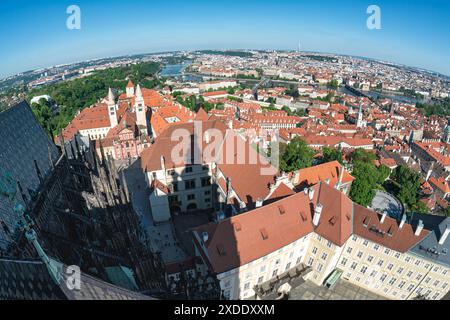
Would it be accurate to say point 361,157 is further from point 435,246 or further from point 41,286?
point 41,286

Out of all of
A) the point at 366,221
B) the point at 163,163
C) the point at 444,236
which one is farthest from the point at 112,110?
the point at 444,236

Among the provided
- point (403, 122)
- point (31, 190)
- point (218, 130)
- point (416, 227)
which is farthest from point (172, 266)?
point (403, 122)

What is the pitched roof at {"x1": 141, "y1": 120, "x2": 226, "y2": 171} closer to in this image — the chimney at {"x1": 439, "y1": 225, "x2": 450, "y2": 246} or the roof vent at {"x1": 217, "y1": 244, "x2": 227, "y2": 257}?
the roof vent at {"x1": 217, "y1": 244, "x2": 227, "y2": 257}

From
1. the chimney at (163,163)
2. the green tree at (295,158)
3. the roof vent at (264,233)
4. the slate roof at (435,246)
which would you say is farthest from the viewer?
the green tree at (295,158)

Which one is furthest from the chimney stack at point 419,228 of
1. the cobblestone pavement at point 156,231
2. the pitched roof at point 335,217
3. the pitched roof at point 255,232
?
the cobblestone pavement at point 156,231

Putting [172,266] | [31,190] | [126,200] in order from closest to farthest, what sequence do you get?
[126,200] → [31,190] → [172,266]

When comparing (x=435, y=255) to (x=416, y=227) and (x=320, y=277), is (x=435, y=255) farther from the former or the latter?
(x=320, y=277)

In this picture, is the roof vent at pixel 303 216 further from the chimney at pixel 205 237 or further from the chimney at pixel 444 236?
the chimney at pixel 444 236
